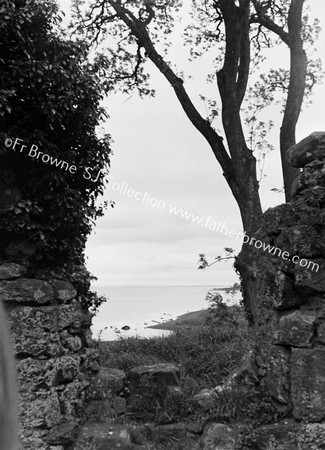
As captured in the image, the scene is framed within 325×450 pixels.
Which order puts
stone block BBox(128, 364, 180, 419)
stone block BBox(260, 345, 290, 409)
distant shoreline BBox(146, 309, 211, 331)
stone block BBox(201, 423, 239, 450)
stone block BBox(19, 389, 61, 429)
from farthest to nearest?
1. distant shoreline BBox(146, 309, 211, 331)
2. stone block BBox(128, 364, 180, 419)
3. stone block BBox(19, 389, 61, 429)
4. stone block BBox(201, 423, 239, 450)
5. stone block BBox(260, 345, 290, 409)

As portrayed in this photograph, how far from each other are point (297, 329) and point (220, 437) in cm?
127

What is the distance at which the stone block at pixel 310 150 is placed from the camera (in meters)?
4.41

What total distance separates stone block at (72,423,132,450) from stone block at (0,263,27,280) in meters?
1.70

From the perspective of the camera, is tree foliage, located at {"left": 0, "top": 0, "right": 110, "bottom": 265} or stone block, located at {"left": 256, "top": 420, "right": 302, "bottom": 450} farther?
tree foliage, located at {"left": 0, "top": 0, "right": 110, "bottom": 265}

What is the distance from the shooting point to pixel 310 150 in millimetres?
4434

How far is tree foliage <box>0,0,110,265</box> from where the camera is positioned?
4.80 m

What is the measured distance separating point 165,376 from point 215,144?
4788 millimetres

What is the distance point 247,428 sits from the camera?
435cm

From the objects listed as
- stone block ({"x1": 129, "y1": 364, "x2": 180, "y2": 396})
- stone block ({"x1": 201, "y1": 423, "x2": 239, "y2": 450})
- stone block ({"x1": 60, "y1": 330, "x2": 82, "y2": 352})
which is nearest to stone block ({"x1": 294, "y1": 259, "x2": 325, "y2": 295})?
stone block ({"x1": 201, "y1": 423, "x2": 239, "y2": 450})

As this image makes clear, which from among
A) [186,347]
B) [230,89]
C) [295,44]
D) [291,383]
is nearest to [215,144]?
[230,89]

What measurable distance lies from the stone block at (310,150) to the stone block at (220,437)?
8.54ft

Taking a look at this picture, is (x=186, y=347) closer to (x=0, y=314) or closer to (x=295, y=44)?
(x=295, y=44)

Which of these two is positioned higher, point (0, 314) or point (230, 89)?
point (230, 89)

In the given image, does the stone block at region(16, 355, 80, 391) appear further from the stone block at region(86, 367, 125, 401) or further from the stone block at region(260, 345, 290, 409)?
the stone block at region(260, 345, 290, 409)
